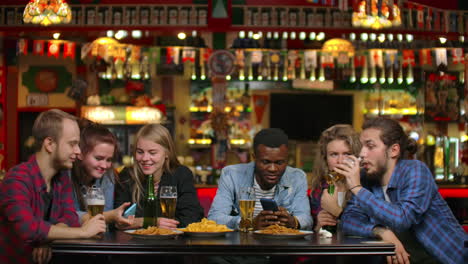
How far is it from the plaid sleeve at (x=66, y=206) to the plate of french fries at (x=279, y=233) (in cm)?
92

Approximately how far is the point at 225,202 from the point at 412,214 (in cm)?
114

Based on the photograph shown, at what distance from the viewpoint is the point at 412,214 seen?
353 cm

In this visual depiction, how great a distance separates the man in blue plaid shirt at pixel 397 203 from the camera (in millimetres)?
3484

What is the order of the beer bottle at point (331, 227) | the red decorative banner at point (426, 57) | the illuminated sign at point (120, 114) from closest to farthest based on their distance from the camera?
the beer bottle at point (331, 227) < the red decorative banner at point (426, 57) < the illuminated sign at point (120, 114)

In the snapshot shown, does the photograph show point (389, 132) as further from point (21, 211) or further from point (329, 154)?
point (21, 211)

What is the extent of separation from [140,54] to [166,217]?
7.32m

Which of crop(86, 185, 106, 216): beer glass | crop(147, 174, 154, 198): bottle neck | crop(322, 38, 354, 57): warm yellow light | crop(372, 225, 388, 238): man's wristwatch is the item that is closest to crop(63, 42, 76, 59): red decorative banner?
crop(322, 38, 354, 57): warm yellow light

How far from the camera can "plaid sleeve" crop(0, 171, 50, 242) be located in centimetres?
305

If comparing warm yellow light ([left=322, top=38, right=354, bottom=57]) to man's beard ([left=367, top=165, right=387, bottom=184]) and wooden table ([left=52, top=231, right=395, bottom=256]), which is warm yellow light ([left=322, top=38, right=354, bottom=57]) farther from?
wooden table ([left=52, top=231, right=395, bottom=256])

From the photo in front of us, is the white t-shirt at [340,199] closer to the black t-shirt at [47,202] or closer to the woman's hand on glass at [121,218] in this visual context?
Answer: the woman's hand on glass at [121,218]

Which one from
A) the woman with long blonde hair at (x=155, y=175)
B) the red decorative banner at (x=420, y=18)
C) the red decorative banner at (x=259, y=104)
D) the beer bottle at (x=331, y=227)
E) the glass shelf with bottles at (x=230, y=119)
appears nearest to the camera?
the beer bottle at (x=331, y=227)

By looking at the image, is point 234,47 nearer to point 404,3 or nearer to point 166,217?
point 404,3

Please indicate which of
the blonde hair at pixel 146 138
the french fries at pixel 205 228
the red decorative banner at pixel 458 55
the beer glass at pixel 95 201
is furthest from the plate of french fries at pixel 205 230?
the red decorative banner at pixel 458 55

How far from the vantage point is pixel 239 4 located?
1023 centimetres
